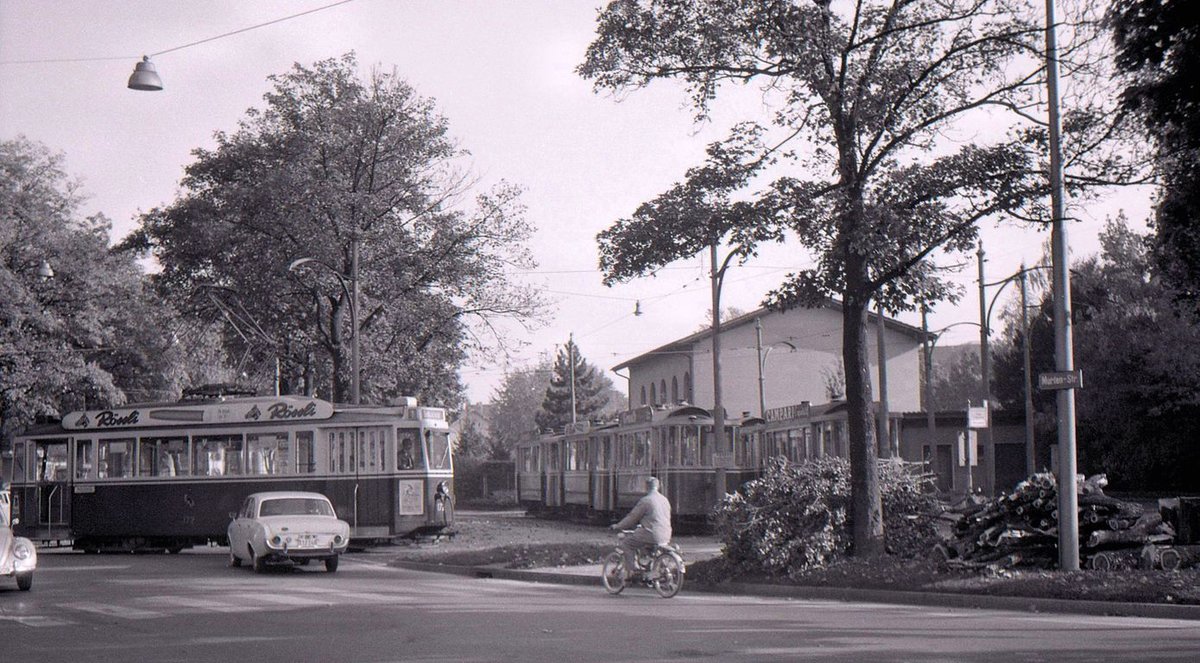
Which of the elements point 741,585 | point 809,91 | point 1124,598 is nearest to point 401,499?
point 741,585

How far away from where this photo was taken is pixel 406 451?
2931cm

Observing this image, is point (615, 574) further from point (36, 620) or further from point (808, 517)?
point (36, 620)

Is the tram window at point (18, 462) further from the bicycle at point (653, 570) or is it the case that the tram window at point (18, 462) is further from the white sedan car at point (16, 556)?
the bicycle at point (653, 570)

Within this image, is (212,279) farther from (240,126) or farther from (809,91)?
(809,91)

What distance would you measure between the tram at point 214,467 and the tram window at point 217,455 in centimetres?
2

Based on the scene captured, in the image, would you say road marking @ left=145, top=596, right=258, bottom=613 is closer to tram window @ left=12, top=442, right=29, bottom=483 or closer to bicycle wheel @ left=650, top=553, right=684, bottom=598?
bicycle wheel @ left=650, top=553, right=684, bottom=598

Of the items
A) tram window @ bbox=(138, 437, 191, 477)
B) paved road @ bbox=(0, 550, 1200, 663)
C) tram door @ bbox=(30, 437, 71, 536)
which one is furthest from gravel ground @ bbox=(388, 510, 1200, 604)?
tram door @ bbox=(30, 437, 71, 536)

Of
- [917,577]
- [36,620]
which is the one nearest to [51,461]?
[36,620]

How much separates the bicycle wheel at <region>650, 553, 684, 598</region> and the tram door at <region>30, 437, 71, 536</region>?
63.6 feet

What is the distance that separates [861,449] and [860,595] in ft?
8.72

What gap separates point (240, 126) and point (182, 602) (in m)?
26.1

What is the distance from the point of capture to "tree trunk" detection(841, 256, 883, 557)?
19.4 m

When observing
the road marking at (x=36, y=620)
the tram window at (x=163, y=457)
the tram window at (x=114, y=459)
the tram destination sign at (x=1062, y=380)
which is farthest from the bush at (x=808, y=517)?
the tram window at (x=114, y=459)

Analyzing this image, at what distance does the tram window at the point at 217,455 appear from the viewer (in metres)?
30.5
